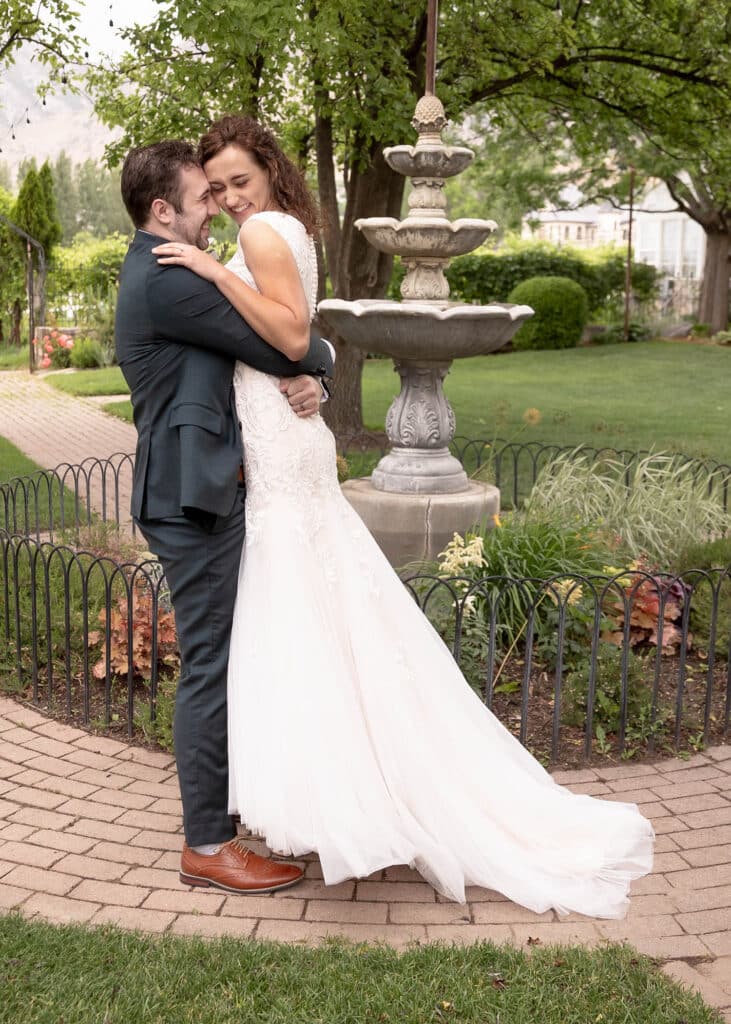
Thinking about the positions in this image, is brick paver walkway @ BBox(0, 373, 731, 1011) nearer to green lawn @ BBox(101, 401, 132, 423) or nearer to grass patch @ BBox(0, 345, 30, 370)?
green lawn @ BBox(101, 401, 132, 423)

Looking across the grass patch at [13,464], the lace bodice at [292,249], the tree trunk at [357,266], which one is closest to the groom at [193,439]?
the lace bodice at [292,249]

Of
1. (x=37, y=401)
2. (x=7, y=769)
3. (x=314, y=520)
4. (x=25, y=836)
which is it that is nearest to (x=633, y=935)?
(x=314, y=520)

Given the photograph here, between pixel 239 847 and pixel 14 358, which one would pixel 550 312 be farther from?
pixel 239 847

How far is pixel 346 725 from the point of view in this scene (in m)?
3.05

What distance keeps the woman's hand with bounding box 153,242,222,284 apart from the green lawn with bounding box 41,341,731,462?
4.17 meters

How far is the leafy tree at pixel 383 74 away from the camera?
8.80 m

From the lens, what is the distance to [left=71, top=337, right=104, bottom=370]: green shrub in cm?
1994

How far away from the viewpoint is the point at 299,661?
9.95 ft

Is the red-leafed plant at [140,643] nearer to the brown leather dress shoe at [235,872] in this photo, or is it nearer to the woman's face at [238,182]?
the brown leather dress shoe at [235,872]

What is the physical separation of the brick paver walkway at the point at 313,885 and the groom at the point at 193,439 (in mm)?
161

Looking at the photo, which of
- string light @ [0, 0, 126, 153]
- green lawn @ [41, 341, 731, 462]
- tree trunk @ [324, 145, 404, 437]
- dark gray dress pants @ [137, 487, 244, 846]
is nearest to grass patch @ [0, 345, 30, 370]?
green lawn @ [41, 341, 731, 462]

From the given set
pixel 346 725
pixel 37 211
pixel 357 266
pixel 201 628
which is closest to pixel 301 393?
pixel 201 628

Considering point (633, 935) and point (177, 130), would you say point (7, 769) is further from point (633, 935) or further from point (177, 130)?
point (177, 130)

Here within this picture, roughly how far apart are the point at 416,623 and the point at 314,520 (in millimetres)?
481
